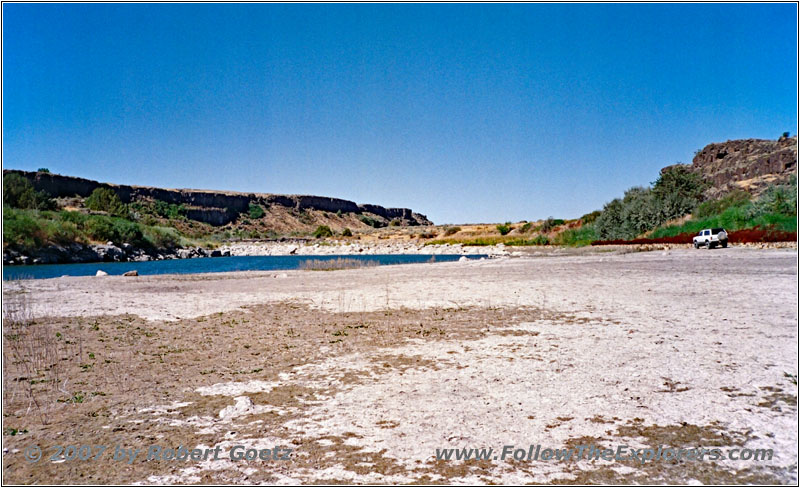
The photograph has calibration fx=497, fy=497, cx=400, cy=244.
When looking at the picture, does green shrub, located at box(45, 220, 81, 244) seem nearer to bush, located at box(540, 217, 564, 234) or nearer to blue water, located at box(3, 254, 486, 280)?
blue water, located at box(3, 254, 486, 280)

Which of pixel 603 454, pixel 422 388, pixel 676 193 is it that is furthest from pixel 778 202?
pixel 603 454

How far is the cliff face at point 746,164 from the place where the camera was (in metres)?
57.3

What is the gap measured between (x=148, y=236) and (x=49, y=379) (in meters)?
57.7

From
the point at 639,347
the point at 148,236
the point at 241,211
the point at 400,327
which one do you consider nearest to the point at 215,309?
the point at 400,327

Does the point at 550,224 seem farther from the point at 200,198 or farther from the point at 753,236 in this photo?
the point at 200,198

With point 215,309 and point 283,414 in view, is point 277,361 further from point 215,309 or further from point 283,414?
point 215,309

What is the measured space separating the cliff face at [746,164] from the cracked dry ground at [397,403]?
54591 millimetres

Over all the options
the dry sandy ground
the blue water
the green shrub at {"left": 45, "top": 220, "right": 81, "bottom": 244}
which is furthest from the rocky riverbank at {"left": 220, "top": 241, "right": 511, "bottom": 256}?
the dry sandy ground

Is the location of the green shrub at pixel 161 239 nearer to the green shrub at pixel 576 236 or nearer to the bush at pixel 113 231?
the bush at pixel 113 231

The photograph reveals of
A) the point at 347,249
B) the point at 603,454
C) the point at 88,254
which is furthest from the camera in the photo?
the point at 347,249

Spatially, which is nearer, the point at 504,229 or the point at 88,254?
the point at 88,254

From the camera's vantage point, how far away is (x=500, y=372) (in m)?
6.39

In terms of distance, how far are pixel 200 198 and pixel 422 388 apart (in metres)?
141

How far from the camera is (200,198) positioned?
135m
